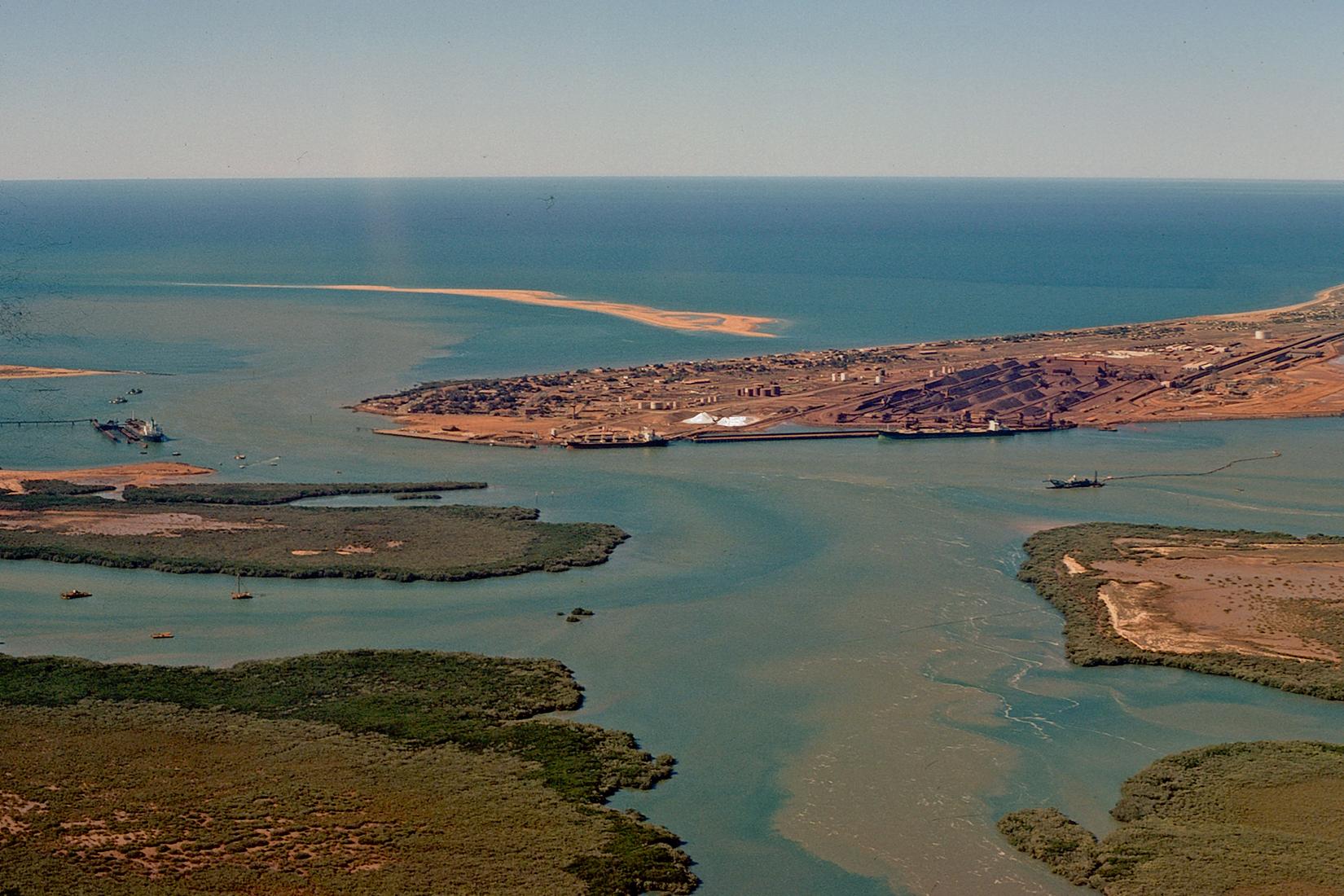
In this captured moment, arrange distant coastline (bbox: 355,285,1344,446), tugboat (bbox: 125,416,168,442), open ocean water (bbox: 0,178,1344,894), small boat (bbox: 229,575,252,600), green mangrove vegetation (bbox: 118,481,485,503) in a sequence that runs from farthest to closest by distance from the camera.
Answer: distant coastline (bbox: 355,285,1344,446) < tugboat (bbox: 125,416,168,442) < green mangrove vegetation (bbox: 118,481,485,503) < small boat (bbox: 229,575,252,600) < open ocean water (bbox: 0,178,1344,894)

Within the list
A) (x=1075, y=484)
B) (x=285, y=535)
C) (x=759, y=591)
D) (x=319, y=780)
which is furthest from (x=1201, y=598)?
(x=285, y=535)

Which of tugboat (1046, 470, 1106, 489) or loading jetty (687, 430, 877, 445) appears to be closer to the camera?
tugboat (1046, 470, 1106, 489)

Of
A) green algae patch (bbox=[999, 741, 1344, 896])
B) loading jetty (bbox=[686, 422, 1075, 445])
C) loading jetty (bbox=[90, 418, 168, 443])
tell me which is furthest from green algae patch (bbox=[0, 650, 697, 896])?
loading jetty (bbox=[686, 422, 1075, 445])

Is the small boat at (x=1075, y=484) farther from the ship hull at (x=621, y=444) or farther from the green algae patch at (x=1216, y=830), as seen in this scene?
the green algae patch at (x=1216, y=830)

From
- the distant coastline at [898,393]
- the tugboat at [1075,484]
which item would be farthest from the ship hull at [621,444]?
the tugboat at [1075,484]

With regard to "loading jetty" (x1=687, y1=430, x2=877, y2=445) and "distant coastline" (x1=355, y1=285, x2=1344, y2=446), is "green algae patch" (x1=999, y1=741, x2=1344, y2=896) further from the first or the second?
"distant coastline" (x1=355, y1=285, x2=1344, y2=446)

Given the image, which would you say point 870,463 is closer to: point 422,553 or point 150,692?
point 422,553

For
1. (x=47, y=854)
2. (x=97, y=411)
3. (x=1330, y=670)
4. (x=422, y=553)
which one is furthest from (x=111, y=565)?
(x=1330, y=670)
